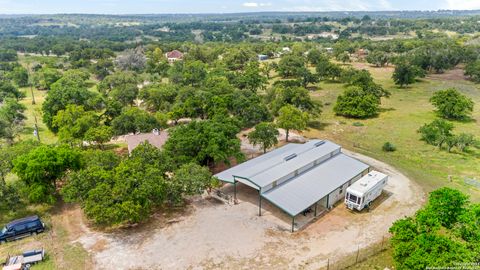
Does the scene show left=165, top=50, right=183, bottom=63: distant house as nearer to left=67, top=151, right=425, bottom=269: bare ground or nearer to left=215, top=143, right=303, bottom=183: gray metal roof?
left=215, top=143, right=303, bottom=183: gray metal roof

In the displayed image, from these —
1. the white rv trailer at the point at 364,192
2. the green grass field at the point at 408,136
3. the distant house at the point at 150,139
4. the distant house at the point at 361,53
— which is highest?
the distant house at the point at 361,53

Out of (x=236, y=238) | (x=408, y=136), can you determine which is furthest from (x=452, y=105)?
(x=236, y=238)

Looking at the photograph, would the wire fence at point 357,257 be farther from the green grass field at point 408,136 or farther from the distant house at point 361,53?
the distant house at point 361,53

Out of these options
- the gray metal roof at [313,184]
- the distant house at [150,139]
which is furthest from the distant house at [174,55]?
the gray metal roof at [313,184]

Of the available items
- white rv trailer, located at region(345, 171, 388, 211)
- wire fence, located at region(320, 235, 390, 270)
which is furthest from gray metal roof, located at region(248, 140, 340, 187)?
wire fence, located at region(320, 235, 390, 270)

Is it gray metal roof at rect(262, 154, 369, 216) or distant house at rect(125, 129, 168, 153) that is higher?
distant house at rect(125, 129, 168, 153)

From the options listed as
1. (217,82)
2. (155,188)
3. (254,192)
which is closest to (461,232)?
(254,192)

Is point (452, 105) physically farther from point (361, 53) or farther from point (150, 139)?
point (361, 53)
